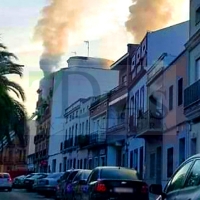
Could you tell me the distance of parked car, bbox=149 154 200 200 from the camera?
704cm

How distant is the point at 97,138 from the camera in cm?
4803

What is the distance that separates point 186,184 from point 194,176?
0.32 m

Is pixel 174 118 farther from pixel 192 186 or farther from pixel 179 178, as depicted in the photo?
pixel 192 186

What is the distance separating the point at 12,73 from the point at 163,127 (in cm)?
841

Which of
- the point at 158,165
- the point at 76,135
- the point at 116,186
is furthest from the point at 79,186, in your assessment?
the point at 76,135

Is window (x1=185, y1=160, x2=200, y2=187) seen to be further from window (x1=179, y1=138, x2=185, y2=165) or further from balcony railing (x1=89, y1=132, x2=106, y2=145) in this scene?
balcony railing (x1=89, y1=132, x2=106, y2=145)

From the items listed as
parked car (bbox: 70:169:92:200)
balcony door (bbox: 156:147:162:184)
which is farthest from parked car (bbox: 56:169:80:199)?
balcony door (bbox: 156:147:162:184)

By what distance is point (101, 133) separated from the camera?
158ft

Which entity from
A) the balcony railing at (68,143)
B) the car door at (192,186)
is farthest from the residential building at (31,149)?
the car door at (192,186)

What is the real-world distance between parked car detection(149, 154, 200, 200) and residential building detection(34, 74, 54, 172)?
202 feet

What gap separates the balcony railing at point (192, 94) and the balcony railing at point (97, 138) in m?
22.8

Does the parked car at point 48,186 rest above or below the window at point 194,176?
below

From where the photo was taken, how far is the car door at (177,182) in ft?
25.9

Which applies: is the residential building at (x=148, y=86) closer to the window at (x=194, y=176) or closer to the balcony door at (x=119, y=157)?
the balcony door at (x=119, y=157)
